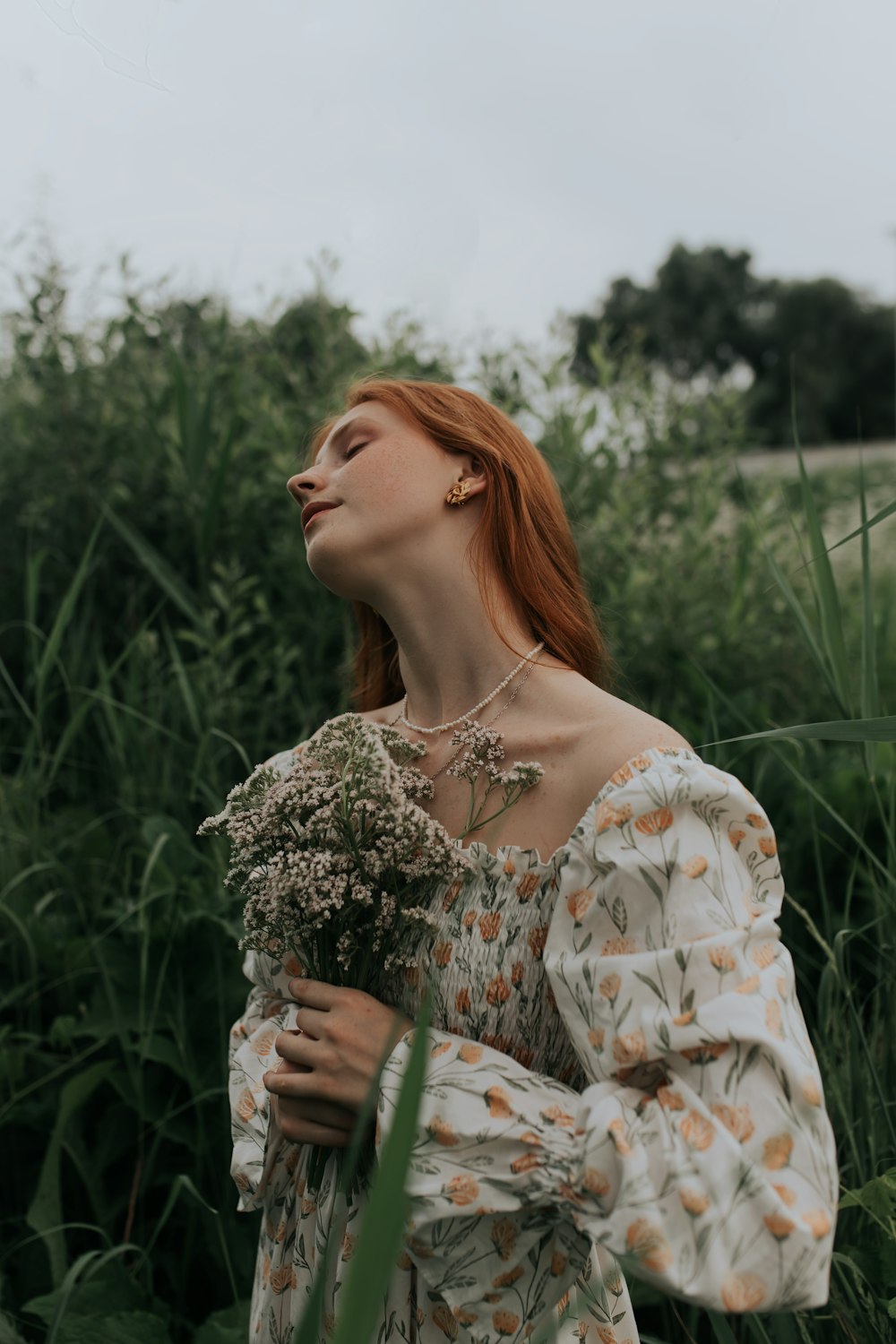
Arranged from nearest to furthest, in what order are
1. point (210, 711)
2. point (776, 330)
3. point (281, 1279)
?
point (281, 1279) < point (210, 711) < point (776, 330)

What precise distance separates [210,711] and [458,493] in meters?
1.28

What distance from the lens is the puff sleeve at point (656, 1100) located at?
0.98 m

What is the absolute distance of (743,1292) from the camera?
0.97m

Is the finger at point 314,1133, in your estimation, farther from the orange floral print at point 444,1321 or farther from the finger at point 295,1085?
the orange floral print at point 444,1321

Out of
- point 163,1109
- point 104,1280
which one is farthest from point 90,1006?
point 104,1280

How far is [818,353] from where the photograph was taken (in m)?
31.1

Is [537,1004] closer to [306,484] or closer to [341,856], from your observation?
[341,856]

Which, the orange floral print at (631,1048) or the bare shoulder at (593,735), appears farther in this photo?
the bare shoulder at (593,735)

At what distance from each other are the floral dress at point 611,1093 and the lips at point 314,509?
541 millimetres

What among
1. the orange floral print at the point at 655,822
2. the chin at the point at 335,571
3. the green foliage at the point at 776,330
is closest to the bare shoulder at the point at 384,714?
the chin at the point at 335,571

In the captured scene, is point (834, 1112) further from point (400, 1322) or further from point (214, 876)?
point (214, 876)

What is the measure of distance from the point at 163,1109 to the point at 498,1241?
1.31 metres

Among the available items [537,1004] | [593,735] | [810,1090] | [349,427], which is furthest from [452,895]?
[349,427]

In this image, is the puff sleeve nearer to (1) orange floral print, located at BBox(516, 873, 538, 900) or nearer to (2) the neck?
(1) orange floral print, located at BBox(516, 873, 538, 900)
